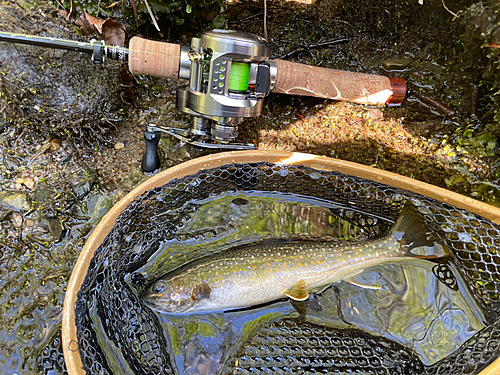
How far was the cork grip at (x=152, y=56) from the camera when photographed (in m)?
1.66

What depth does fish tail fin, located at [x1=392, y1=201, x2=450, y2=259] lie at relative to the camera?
6.14 feet

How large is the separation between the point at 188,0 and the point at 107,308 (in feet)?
6.40

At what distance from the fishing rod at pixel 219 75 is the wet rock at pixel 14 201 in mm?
895

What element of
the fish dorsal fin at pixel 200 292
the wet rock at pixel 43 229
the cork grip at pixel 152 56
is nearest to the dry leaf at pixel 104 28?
the cork grip at pixel 152 56

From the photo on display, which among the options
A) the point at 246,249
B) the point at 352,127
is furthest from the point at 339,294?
the point at 352,127

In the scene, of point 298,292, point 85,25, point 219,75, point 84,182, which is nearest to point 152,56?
point 219,75

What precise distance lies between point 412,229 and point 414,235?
0.12ft

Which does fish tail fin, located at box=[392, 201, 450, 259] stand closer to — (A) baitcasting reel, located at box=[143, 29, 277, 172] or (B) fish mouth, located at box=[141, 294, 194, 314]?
(A) baitcasting reel, located at box=[143, 29, 277, 172]

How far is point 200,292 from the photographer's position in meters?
1.82

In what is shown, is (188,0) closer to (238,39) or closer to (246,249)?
(238,39)

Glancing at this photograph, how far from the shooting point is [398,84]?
6.59ft

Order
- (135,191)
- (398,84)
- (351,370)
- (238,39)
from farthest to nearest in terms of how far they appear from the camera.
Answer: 1. (398,84)
2. (351,370)
3. (135,191)
4. (238,39)

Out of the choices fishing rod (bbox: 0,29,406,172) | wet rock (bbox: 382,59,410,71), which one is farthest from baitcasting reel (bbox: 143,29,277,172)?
wet rock (bbox: 382,59,410,71)

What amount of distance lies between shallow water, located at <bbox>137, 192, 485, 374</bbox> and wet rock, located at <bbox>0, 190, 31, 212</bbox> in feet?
2.88
